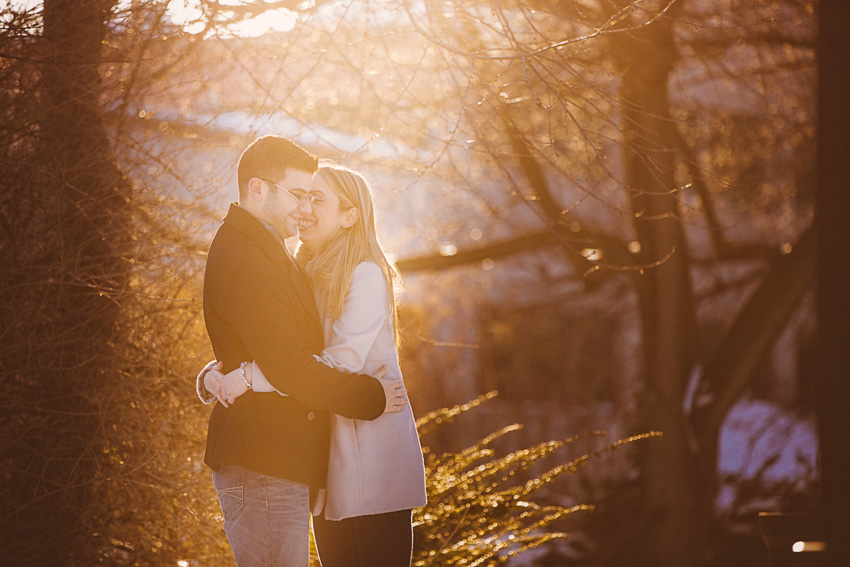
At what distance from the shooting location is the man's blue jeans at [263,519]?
7.42 ft

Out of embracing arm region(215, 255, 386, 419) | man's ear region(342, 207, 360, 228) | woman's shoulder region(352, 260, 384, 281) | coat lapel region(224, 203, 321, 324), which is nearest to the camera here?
embracing arm region(215, 255, 386, 419)

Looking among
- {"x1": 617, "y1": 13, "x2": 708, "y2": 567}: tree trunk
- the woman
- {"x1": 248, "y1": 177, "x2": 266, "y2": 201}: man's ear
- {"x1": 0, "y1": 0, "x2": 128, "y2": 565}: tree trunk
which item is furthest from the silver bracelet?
{"x1": 617, "y1": 13, "x2": 708, "y2": 567}: tree trunk

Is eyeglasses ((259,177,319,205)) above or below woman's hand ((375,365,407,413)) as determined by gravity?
above

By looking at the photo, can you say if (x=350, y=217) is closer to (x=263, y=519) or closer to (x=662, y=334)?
(x=263, y=519)

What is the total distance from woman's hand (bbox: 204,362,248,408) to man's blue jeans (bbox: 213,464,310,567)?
0.18m

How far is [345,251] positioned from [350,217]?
0.13 meters

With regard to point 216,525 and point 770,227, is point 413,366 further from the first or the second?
point 216,525

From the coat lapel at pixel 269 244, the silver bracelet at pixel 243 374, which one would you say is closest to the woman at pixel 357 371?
the silver bracelet at pixel 243 374

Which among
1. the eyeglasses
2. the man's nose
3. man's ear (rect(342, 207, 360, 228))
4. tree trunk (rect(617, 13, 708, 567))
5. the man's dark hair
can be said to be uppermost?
the man's dark hair

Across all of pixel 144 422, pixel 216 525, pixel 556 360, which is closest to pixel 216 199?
pixel 144 422

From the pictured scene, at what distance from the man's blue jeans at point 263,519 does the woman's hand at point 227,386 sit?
0.60ft

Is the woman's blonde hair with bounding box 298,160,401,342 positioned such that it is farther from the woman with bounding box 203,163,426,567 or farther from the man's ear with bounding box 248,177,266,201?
the man's ear with bounding box 248,177,266,201

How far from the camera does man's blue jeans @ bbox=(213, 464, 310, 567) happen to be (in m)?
2.26

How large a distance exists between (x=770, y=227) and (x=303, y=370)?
8.50 meters
